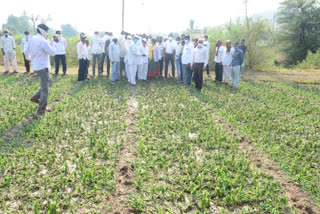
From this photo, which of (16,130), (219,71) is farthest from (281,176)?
(219,71)

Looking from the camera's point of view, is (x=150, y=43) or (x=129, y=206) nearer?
(x=129, y=206)

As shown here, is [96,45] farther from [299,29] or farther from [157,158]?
[299,29]

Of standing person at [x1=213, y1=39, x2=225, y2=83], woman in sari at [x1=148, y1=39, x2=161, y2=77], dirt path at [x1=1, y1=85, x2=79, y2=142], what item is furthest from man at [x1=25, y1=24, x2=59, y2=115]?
standing person at [x1=213, y1=39, x2=225, y2=83]

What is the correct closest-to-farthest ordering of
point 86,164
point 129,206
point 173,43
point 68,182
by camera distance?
point 129,206, point 68,182, point 86,164, point 173,43

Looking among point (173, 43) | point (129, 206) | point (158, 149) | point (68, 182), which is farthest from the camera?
point (173, 43)

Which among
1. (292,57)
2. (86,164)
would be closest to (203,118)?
(86,164)

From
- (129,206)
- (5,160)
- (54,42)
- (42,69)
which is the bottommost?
(129,206)

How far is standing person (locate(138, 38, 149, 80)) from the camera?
10.8m

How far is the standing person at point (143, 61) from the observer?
35.3 ft

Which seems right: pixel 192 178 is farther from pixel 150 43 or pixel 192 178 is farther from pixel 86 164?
pixel 150 43

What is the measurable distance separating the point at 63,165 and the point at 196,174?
6.56 feet

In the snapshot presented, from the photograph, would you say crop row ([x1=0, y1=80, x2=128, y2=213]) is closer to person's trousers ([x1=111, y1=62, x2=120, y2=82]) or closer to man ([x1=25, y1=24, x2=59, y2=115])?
man ([x1=25, y1=24, x2=59, y2=115])

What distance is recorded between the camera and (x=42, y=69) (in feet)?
20.2

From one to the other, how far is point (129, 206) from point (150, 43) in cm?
1050
